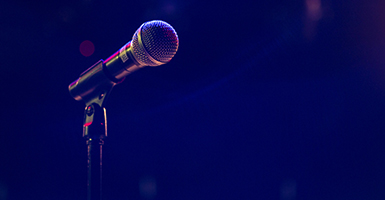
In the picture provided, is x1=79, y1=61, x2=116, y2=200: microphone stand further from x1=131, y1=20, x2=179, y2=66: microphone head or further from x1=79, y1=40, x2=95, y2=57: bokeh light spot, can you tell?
x1=79, y1=40, x2=95, y2=57: bokeh light spot

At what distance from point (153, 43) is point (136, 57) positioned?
9cm

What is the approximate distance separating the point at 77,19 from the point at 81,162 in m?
1.13

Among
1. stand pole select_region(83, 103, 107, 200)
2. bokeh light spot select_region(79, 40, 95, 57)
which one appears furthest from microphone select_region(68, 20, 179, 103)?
bokeh light spot select_region(79, 40, 95, 57)

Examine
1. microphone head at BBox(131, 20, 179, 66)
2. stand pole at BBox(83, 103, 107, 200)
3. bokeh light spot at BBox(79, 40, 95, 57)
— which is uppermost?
bokeh light spot at BBox(79, 40, 95, 57)

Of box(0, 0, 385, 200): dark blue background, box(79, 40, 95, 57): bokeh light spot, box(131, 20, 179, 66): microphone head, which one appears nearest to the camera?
box(131, 20, 179, 66): microphone head

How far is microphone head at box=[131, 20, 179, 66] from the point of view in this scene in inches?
36.3

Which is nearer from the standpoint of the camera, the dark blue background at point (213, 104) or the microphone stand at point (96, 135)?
the microphone stand at point (96, 135)

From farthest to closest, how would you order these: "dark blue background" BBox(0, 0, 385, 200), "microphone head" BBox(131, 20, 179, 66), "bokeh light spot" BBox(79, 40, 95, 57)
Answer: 1. "bokeh light spot" BBox(79, 40, 95, 57)
2. "dark blue background" BBox(0, 0, 385, 200)
3. "microphone head" BBox(131, 20, 179, 66)

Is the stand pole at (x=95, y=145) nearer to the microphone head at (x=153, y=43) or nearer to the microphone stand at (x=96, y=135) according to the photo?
the microphone stand at (x=96, y=135)

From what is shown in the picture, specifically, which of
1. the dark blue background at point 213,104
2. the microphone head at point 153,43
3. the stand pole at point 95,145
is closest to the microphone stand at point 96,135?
the stand pole at point 95,145

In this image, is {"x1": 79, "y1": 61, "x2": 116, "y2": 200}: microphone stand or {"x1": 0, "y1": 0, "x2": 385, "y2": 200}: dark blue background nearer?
{"x1": 79, "y1": 61, "x2": 116, "y2": 200}: microphone stand

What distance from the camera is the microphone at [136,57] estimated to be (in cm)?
93

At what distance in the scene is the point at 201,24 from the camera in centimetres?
216

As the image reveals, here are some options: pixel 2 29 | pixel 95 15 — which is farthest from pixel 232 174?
pixel 2 29
